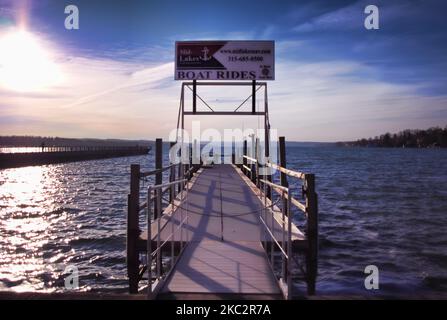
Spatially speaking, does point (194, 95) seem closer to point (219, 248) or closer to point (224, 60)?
point (224, 60)

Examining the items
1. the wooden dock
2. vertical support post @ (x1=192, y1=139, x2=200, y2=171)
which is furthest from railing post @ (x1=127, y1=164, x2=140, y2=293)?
vertical support post @ (x1=192, y1=139, x2=200, y2=171)

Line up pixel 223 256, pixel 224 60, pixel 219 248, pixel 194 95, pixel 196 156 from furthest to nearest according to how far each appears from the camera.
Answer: pixel 196 156
pixel 194 95
pixel 224 60
pixel 219 248
pixel 223 256

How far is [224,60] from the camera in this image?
1400cm

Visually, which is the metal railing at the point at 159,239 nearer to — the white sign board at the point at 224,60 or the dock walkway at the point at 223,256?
the dock walkway at the point at 223,256

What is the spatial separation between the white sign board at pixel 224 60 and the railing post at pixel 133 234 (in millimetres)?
5974

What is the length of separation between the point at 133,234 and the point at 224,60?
302 inches

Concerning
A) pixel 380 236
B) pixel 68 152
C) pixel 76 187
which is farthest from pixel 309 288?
pixel 68 152

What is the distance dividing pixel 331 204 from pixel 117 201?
14844mm

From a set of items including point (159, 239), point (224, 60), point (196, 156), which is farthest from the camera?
point (196, 156)
